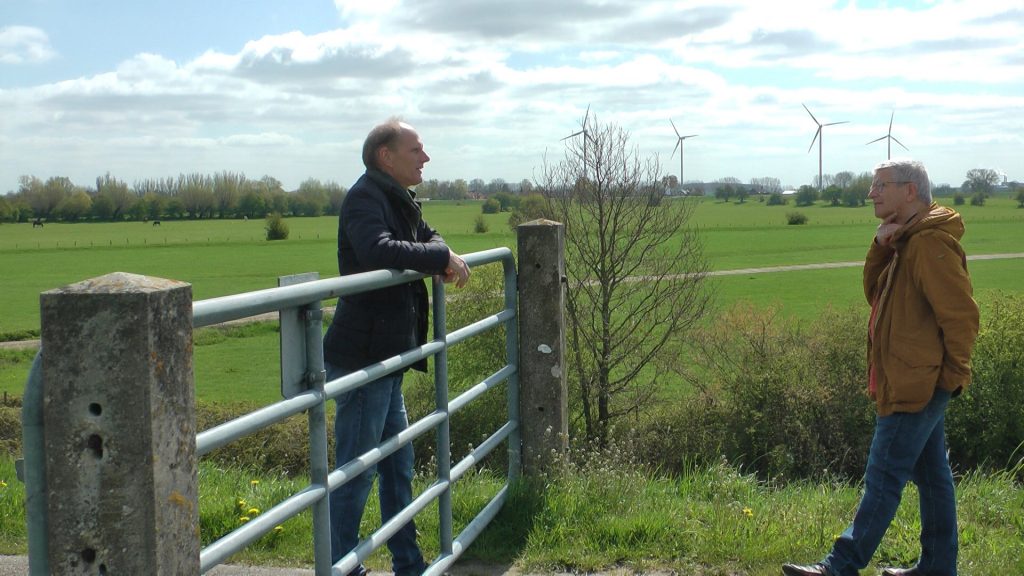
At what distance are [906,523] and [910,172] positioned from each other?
6.45 ft

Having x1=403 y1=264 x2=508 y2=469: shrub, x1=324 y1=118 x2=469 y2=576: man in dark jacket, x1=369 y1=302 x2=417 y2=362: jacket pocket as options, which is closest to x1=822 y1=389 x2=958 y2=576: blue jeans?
x1=324 y1=118 x2=469 y2=576: man in dark jacket

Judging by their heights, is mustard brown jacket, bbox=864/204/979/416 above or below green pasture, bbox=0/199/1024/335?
above

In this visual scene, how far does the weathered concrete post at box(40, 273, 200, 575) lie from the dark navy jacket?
5.69 ft

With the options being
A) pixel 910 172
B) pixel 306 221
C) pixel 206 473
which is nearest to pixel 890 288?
pixel 910 172

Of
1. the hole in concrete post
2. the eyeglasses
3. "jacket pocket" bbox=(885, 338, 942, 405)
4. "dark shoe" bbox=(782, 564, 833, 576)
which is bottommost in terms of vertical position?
"dark shoe" bbox=(782, 564, 833, 576)

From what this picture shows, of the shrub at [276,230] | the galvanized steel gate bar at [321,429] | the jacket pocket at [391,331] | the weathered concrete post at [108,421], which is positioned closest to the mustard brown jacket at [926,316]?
the galvanized steel gate bar at [321,429]

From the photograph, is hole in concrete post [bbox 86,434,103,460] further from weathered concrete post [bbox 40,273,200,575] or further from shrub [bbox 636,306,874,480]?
Answer: shrub [bbox 636,306,874,480]

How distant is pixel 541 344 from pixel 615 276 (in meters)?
16.8

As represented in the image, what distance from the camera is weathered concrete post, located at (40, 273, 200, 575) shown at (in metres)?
2.13

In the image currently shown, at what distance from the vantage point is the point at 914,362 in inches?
172

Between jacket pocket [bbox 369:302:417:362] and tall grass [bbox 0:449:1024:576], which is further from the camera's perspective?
tall grass [bbox 0:449:1024:576]

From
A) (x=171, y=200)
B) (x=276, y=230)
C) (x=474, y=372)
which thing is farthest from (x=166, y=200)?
(x=474, y=372)

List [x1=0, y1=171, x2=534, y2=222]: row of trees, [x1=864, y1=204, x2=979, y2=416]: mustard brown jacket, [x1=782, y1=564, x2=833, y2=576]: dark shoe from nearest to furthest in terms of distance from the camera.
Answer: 1. [x1=864, y1=204, x2=979, y2=416]: mustard brown jacket
2. [x1=782, y1=564, x2=833, y2=576]: dark shoe
3. [x1=0, y1=171, x2=534, y2=222]: row of trees

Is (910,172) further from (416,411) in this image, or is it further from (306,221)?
(306,221)
